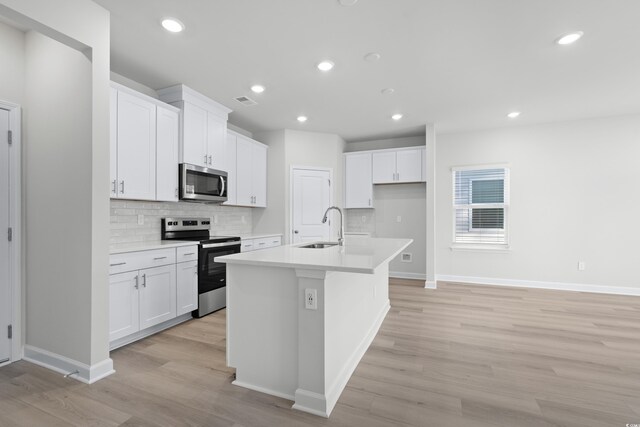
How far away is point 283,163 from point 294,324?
3559 mm

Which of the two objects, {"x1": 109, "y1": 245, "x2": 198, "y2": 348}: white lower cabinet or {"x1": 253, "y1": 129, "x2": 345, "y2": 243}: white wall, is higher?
{"x1": 253, "y1": 129, "x2": 345, "y2": 243}: white wall

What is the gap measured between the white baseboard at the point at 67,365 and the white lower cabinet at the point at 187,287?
976 millimetres

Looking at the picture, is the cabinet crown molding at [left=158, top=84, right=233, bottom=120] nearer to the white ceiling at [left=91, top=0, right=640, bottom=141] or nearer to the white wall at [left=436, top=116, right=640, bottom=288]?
the white ceiling at [left=91, top=0, right=640, bottom=141]

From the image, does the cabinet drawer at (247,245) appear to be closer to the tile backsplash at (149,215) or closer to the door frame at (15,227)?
the tile backsplash at (149,215)

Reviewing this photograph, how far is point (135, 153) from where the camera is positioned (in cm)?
298

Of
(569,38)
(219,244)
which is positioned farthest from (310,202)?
(569,38)

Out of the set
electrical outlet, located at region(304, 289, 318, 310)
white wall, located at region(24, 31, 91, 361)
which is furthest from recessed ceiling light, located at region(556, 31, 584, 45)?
white wall, located at region(24, 31, 91, 361)

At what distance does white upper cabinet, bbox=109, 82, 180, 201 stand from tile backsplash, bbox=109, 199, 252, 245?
310 millimetres

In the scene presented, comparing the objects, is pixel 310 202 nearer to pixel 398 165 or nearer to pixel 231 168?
pixel 231 168

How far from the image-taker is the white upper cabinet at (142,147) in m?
2.81

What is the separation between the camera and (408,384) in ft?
6.96

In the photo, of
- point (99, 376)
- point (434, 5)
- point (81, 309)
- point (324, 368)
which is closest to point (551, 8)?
point (434, 5)

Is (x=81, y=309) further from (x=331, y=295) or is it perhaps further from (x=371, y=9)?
(x=371, y=9)

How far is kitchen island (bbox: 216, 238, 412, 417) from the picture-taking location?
181 centimetres
